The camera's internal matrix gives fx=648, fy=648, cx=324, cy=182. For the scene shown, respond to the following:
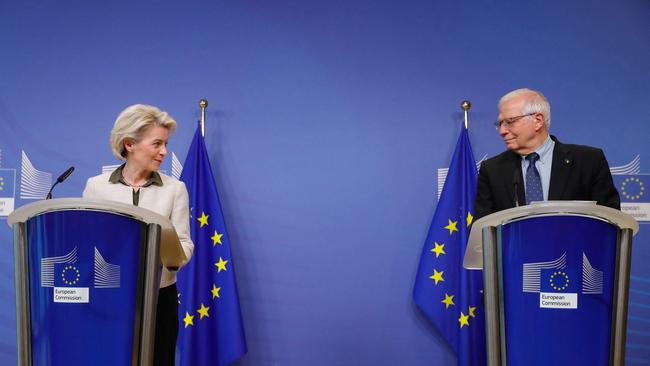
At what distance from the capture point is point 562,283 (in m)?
1.95

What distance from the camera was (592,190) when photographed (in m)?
2.93

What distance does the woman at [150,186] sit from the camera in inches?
106

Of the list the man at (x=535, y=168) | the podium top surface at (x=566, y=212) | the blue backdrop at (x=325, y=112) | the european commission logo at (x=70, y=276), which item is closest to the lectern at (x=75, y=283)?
the european commission logo at (x=70, y=276)

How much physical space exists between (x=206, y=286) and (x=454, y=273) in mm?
1499

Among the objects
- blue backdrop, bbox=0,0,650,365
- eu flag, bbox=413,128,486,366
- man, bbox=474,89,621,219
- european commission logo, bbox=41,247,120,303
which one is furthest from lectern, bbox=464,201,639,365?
blue backdrop, bbox=0,0,650,365

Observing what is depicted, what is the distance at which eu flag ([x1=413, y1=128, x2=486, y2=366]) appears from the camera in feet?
12.4

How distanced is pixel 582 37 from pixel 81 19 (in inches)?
130

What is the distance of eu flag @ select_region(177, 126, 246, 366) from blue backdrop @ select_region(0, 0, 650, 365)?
15cm

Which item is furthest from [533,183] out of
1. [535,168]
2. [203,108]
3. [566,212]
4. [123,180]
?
[203,108]

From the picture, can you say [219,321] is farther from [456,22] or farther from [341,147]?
[456,22]

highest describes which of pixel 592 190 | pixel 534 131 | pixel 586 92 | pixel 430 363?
pixel 586 92

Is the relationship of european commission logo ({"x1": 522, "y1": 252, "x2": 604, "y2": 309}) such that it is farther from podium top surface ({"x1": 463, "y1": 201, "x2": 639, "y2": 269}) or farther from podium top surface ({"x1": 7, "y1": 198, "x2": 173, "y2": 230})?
podium top surface ({"x1": 7, "y1": 198, "x2": 173, "y2": 230})

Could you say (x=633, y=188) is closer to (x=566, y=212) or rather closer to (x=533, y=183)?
(x=533, y=183)

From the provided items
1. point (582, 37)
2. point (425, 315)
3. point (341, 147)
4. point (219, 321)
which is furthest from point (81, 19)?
point (582, 37)
